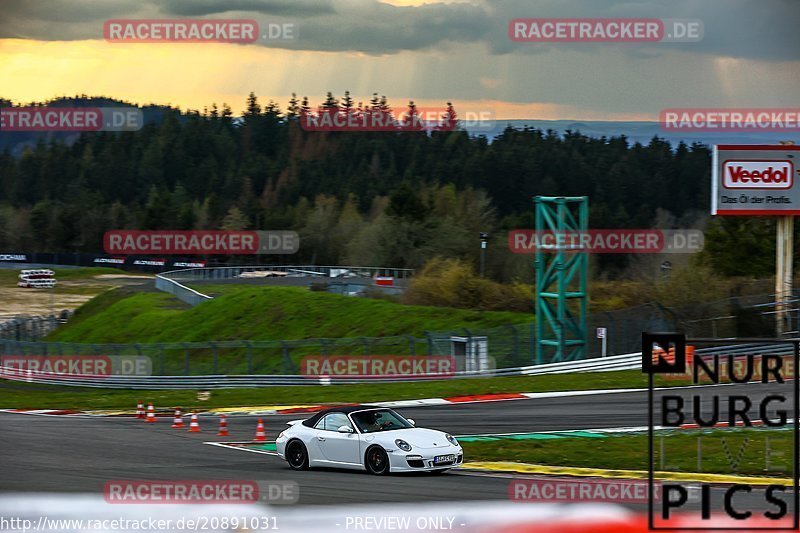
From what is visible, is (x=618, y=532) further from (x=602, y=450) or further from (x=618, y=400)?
(x=618, y=400)

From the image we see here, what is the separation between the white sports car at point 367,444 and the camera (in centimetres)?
1599

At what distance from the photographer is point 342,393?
32.8 metres

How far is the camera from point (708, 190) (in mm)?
126250

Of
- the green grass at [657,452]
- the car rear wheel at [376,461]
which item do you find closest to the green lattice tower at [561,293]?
the green grass at [657,452]

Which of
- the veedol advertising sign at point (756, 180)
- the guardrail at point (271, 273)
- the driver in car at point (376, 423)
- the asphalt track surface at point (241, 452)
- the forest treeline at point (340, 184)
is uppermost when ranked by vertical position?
the forest treeline at point (340, 184)

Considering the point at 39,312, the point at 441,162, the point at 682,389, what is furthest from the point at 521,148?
the point at 682,389

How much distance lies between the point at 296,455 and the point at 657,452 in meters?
6.33

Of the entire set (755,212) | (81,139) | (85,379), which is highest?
(81,139)

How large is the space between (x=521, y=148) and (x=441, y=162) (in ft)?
43.6

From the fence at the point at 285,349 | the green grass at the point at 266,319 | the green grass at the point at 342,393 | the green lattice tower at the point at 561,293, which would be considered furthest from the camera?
the green grass at the point at 266,319

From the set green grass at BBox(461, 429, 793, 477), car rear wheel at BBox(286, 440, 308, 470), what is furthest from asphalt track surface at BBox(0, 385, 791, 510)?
green grass at BBox(461, 429, 793, 477)

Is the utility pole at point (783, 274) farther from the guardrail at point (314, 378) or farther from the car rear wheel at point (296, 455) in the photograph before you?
the car rear wheel at point (296, 455)

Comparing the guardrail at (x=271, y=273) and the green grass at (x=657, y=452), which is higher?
the guardrail at (x=271, y=273)

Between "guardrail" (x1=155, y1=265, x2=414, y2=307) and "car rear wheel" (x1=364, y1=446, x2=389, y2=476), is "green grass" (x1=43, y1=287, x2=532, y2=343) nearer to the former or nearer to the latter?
"guardrail" (x1=155, y1=265, x2=414, y2=307)
